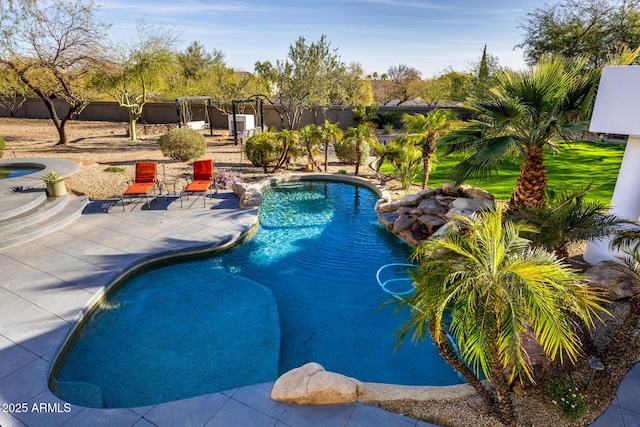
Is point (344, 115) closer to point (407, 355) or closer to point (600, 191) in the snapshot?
point (600, 191)

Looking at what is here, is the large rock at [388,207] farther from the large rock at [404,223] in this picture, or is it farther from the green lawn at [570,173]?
the green lawn at [570,173]

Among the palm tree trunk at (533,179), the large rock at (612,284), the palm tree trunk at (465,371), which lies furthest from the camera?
the palm tree trunk at (533,179)

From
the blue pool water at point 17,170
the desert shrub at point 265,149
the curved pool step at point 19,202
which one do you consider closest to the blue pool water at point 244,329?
the curved pool step at point 19,202

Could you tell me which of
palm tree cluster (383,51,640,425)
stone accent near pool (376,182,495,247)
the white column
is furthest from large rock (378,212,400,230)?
the white column

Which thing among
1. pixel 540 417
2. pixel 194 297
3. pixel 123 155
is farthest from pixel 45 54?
pixel 540 417

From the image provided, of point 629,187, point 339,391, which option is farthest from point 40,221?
point 629,187

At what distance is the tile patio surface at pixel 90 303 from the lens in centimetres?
411

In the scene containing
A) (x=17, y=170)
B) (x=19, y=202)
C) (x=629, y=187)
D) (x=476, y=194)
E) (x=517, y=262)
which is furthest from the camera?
(x=17, y=170)

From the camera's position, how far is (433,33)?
24922 mm

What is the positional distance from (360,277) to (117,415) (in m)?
5.09

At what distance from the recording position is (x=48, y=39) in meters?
17.9

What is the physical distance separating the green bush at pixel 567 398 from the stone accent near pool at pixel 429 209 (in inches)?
200

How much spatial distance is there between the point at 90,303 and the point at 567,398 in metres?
7.12

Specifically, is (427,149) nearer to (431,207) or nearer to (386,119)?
(431,207)
